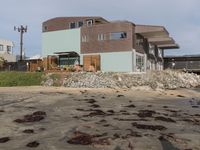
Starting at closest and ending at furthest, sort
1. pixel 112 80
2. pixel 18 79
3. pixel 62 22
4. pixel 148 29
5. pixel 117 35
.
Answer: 1. pixel 112 80
2. pixel 18 79
3. pixel 117 35
4. pixel 148 29
5. pixel 62 22

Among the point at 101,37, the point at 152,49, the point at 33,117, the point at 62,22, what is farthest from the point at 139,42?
the point at 33,117

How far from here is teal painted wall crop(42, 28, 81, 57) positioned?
56.5 meters

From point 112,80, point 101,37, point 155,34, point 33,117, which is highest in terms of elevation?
point 155,34

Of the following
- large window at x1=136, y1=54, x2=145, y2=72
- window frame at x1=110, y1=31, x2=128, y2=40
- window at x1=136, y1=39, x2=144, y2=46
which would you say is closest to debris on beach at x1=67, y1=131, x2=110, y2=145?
window frame at x1=110, y1=31, x2=128, y2=40

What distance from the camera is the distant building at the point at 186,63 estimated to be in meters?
73.8

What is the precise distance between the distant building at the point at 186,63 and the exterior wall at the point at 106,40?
2472 centimetres

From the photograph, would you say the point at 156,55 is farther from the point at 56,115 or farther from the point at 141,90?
the point at 56,115

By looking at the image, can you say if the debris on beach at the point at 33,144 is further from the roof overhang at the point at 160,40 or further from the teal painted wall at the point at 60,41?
the roof overhang at the point at 160,40

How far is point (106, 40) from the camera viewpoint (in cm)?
5297

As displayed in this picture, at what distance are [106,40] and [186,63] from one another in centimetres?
2806

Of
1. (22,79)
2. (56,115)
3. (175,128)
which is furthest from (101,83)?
(175,128)

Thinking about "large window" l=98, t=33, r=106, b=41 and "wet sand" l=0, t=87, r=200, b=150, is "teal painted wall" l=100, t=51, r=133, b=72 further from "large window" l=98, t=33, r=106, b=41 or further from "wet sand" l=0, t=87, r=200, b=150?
"wet sand" l=0, t=87, r=200, b=150

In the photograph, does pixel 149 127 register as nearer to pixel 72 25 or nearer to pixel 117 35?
pixel 117 35

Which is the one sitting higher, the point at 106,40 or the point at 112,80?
the point at 106,40
